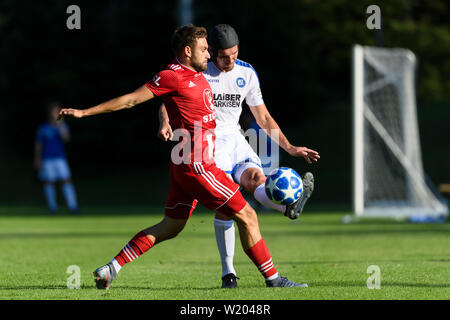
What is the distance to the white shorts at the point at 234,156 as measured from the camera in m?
7.39

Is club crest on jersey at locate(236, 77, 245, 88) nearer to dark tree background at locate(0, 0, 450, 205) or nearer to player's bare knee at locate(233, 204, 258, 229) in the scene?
player's bare knee at locate(233, 204, 258, 229)

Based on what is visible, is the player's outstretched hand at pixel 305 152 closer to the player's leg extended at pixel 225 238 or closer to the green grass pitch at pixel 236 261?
the player's leg extended at pixel 225 238

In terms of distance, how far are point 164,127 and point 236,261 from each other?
3.77 m

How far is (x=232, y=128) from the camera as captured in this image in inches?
297

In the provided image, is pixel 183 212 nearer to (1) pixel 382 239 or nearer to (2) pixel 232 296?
(2) pixel 232 296

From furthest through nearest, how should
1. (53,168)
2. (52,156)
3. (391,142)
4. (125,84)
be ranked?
1. (125,84)
2. (53,168)
3. (52,156)
4. (391,142)

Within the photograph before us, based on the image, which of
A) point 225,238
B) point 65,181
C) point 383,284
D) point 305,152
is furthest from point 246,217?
point 65,181

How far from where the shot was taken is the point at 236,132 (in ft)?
24.8

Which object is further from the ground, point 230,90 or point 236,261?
point 230,90

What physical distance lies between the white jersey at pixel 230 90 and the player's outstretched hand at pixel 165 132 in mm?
915

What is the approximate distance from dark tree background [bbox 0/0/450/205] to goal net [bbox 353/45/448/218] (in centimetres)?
1169

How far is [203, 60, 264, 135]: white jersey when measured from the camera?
747cm

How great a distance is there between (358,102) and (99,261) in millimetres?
8879

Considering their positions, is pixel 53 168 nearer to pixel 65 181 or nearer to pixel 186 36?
pixel 65 181
